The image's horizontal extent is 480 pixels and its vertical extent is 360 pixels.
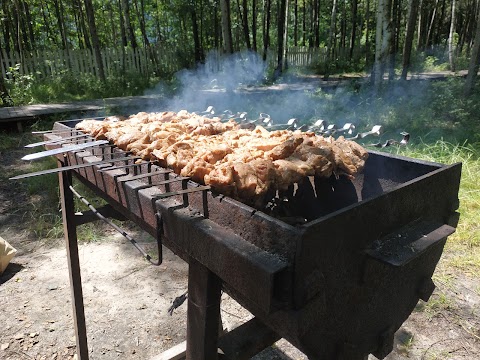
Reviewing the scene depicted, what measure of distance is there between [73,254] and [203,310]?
6.08 feet

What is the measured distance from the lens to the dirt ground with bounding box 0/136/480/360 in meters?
3.33

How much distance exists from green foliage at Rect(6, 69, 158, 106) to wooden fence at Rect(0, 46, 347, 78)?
476 millimetres

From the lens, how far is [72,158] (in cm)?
239

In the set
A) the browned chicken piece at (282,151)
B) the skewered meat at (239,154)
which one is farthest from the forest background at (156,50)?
the browned chicken piece at (282,151)

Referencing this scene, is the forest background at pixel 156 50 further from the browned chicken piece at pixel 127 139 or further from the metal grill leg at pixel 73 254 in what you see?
the metal grill leg at pixel 73 254

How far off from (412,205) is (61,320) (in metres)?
3.73

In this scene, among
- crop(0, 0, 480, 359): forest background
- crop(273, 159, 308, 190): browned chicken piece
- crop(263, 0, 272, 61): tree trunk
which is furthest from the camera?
crop(263, 0, 272, 61): tree trunk

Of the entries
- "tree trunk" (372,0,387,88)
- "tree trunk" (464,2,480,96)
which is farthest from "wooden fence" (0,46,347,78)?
"tree trunk" (464,2,480,96)

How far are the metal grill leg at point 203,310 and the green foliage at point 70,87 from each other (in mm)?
13059

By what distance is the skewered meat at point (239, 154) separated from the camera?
1.48 m

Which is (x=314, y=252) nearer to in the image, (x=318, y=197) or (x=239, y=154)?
(x=239, y=154)

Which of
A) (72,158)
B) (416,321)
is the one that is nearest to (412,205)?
(72,158)

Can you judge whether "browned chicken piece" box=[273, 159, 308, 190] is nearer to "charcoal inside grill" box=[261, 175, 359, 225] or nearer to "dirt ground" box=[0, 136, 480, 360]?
"charcoal inside grill" box=[261, 175, 359, 225]

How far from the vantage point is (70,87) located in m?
14.1
